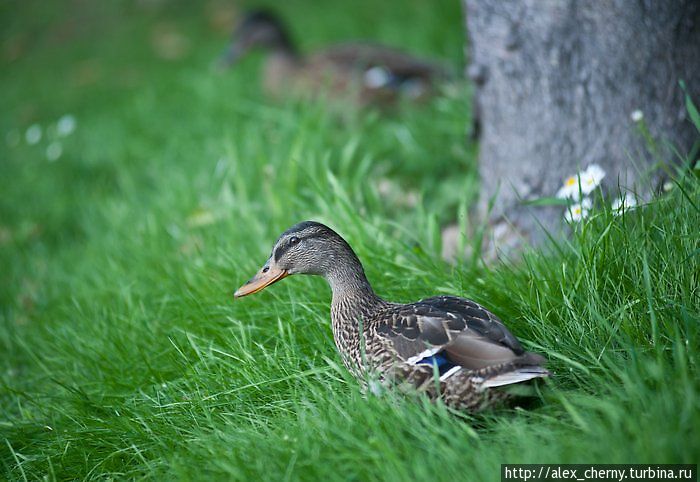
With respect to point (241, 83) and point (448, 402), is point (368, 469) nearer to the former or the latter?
point (448, 402)

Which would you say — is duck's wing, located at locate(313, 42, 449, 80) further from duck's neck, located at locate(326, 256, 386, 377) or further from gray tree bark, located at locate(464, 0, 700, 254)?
duck's neck, located at locate(326, 256, 386, 377)

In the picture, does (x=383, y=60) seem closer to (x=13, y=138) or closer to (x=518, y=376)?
(x=13, y=138)

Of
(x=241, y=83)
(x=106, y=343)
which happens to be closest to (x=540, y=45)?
(x=106, y=343)

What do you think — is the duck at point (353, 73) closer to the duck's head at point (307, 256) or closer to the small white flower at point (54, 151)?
the small white flower at point (54, 151)

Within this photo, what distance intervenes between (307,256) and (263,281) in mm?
197

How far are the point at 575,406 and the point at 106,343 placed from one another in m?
2.03

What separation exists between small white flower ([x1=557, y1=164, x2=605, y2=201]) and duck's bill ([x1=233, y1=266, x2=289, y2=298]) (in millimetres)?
1309

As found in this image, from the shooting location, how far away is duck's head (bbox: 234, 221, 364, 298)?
2686mm

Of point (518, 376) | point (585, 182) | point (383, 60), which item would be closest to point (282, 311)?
point (518, 376)

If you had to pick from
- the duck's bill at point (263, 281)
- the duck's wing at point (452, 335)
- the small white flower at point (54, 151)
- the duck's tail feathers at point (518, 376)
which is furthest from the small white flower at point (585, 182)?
the small white flower at point (54, 151)

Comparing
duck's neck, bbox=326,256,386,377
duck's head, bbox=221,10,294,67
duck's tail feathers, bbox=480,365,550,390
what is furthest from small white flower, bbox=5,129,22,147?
duck's tail feathers, bbox=480,365,550,390

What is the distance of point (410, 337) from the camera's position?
2.32 metres

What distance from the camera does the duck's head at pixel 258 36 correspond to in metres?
6.55

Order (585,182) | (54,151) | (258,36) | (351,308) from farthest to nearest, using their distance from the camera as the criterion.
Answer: (258,36), (54,151), (585,182), (351,308)
